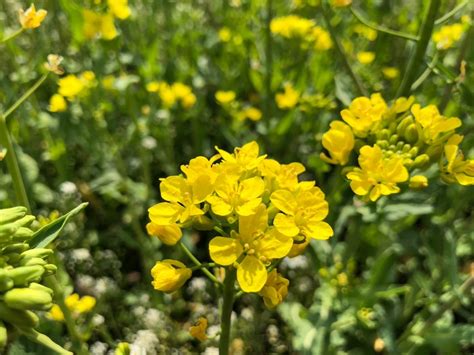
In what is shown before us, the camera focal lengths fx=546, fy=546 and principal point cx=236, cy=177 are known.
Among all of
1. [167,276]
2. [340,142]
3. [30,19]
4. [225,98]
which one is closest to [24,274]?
[167,276]

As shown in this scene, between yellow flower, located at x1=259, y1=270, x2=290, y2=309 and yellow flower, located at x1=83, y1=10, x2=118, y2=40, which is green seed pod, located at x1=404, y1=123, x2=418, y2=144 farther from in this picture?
yellow flower, located at x1=83, y1=10, x2=118, y2=40

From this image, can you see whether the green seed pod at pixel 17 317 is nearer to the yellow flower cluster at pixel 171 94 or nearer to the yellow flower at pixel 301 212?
the yellow flower at pixel 301 212

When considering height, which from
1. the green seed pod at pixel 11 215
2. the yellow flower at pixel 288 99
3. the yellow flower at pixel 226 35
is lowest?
the green seed pod at pixel 11 215

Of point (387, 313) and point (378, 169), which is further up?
point (378, 169)

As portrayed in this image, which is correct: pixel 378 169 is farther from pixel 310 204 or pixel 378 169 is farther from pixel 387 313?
pixel 387 313

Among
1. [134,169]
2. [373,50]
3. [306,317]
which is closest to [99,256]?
[134,169]

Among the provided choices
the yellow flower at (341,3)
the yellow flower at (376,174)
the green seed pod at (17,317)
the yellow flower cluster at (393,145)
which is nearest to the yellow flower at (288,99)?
the yellow flower at (341,3)
